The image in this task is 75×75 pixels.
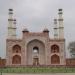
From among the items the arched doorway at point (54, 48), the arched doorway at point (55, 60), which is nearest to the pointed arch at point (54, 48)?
the arched doorway at point (54, 48)

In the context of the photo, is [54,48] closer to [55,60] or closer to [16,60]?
[55,60]

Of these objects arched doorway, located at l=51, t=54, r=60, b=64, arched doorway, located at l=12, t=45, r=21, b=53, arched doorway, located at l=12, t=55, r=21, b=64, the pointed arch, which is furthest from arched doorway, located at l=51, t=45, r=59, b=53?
arched doorway, located at l=12, t=55, r=21, b=64

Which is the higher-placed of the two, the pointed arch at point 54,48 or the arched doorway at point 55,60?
the pointed arch at point 54,48

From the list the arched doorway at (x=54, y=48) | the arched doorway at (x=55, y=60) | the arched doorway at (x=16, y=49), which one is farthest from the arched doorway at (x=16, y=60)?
the arched doorway at (x=54, y=48)

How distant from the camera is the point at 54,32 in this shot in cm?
3575

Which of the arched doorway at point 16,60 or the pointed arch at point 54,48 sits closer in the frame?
the arched doorway at point 16,60

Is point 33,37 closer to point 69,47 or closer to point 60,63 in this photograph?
point 60,63

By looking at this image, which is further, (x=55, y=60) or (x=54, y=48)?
(x=54, y=48)

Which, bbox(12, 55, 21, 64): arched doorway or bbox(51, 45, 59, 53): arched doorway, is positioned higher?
bbox(51, 45, 59, 53): arched doorway

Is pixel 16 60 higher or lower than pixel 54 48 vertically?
lower

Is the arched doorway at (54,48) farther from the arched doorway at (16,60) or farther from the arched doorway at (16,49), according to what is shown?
the arched doorway at (16,60)

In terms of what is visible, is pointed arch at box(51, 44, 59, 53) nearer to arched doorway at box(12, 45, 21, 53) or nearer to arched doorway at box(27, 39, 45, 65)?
arched doorway at box(27, 39, 45, 65)

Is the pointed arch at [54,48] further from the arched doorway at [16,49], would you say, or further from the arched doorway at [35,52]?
the arched doorway at [16,49]

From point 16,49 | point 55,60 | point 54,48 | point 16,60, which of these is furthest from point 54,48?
point 16,60
